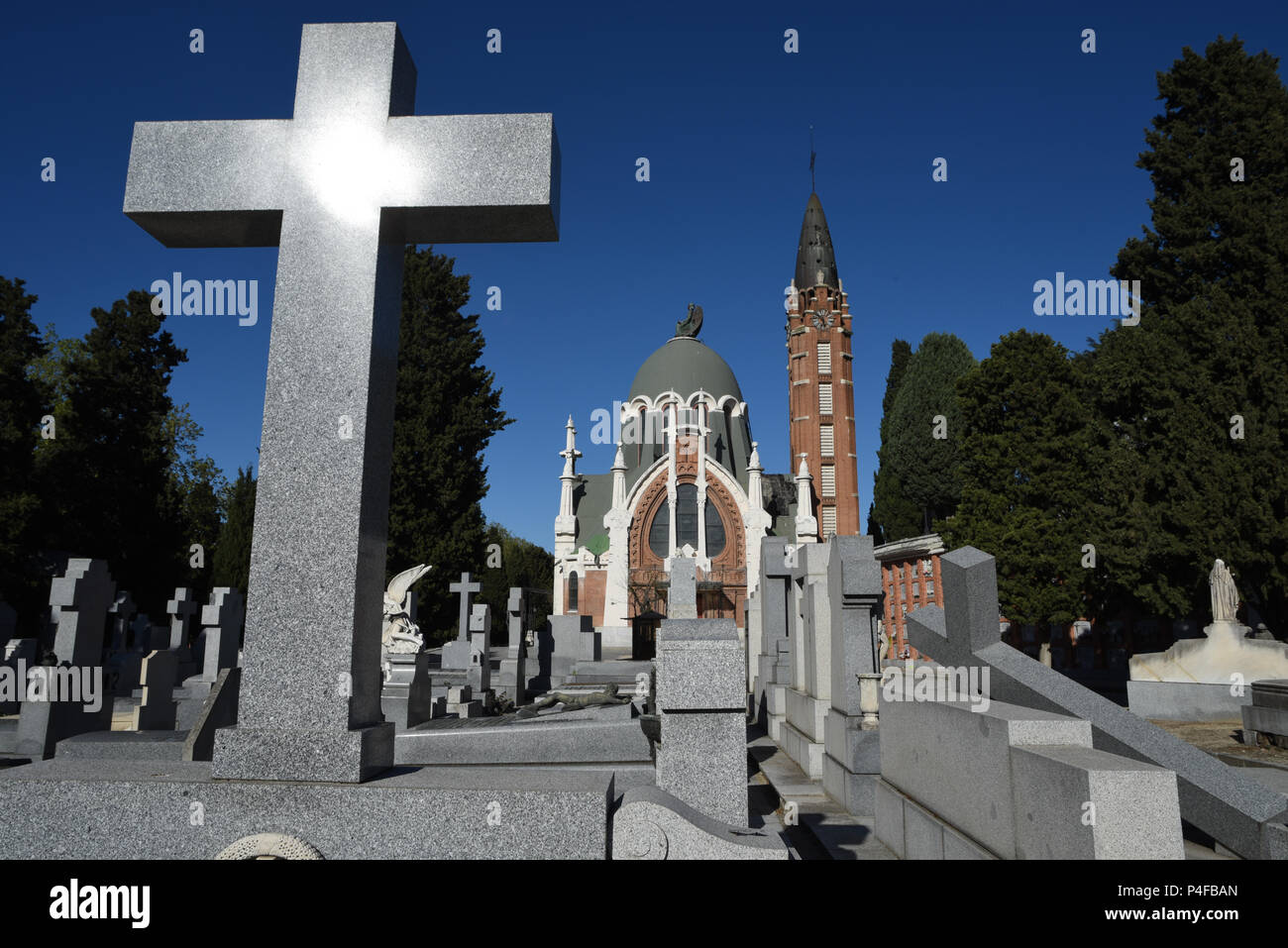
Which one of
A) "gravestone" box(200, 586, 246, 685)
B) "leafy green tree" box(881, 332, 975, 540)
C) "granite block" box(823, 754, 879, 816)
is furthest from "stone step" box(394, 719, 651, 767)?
"leafy green tree" box(881, 332, 975, 540)

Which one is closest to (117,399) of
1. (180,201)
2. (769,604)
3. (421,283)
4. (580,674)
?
(421,283)

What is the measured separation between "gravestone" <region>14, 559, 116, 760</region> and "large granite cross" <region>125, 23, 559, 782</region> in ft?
25.8

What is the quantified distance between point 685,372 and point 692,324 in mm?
6441

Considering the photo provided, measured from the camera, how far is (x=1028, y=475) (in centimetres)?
2258

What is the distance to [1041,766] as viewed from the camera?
3.07 m

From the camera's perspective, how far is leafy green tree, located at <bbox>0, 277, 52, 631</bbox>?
20.8 meters

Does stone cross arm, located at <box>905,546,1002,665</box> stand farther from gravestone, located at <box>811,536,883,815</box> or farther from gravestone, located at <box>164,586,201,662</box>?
gravestone, located at <box>164,586,201,662</box>

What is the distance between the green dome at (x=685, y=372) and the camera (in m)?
47.9

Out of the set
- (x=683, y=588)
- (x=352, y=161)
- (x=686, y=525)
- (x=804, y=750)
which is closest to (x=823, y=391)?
(x=686, y=525)

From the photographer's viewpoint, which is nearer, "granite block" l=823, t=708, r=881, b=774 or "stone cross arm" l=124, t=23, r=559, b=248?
"stone cross arm" l=124, t=23, r=559, b=248

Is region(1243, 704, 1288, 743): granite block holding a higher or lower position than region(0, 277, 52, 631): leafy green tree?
lower

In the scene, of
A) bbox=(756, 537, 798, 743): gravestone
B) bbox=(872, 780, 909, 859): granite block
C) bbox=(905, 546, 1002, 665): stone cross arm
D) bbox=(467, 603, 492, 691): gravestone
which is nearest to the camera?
bbox=(872, 780, 909, 859): granite block
